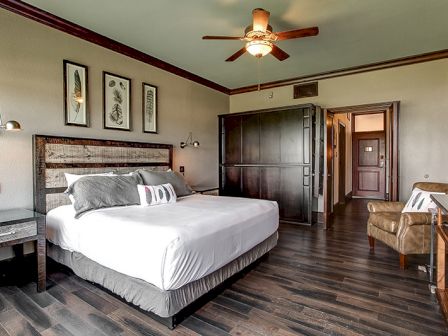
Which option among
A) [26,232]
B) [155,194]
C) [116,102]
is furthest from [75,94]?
[26,232]

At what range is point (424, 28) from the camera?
10.7ft

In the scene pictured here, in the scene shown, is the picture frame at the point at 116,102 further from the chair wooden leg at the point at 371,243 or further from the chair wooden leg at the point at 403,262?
the chair wooden leg at the point at 403,262

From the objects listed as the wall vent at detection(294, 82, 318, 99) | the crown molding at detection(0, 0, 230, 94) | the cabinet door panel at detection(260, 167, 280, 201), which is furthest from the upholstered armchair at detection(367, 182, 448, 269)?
the crown molding at detection(0, 0, 230, 94)

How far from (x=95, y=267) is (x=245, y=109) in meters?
4.67

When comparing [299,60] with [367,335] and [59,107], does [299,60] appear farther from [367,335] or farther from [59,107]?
[367,335]

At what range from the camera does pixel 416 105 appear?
13.8 feet

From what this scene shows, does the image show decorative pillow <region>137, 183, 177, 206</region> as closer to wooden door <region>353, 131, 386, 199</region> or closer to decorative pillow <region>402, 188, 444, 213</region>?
decorative pillow <region>402, 188, 444, 213</region>

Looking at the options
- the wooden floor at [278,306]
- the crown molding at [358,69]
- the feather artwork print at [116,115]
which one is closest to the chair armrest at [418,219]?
the wooden floor at [278,306]

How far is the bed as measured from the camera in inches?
69.5

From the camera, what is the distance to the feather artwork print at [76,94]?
10.7 feet

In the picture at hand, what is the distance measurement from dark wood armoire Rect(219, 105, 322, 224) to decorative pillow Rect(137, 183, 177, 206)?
8.09 feet

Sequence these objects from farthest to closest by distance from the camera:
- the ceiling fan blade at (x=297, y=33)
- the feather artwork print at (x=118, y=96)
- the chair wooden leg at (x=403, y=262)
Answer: the feather artwork print at (x=118, y=96) < the chair wooden leg at (x=403, y=262) < the ceiling fan blade at (x=297, y=33)

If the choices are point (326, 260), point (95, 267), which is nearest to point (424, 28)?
point (326, 260)

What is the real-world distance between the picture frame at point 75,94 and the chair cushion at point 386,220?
3.94m
